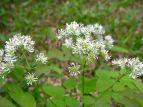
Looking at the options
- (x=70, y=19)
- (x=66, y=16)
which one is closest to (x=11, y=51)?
(x=70, y=19)

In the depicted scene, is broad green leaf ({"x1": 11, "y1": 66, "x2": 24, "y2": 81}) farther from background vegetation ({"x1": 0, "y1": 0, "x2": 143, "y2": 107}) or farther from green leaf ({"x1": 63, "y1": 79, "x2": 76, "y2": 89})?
background vegetation ({"x1": 0, "y1": 0, "x2": 143, "y2": 107})

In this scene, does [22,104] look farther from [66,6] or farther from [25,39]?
[66,6]

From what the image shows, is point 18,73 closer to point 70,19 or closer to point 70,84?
point 70,84

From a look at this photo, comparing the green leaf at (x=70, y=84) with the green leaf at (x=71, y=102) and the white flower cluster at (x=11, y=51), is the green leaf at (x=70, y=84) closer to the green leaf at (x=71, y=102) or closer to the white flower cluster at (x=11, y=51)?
the green leaf at (x=71, y=102)

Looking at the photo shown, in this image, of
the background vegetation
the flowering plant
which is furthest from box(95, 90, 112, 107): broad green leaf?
the background vegetation

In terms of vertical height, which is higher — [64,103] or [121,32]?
[121,32]

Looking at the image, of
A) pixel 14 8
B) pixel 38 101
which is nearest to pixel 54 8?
pixel 14 8

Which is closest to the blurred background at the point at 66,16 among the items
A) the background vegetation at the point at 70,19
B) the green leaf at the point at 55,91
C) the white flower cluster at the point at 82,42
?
the background vegetation at the point at 70,19
